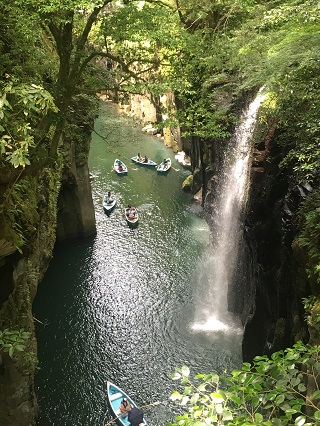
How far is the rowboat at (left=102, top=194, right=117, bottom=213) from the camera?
25.9 meters

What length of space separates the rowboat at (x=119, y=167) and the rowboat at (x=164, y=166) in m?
2.92

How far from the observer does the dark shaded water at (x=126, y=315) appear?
13.5 metres

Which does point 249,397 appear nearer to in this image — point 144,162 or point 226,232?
point 226,232

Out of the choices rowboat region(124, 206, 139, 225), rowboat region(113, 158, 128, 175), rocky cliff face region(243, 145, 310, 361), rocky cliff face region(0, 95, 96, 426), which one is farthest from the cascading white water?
rowboat region(113, 158, 128, 175)

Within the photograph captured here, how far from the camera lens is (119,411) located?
12328 millimetres

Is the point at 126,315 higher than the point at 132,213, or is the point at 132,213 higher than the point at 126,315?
the point at 132,213

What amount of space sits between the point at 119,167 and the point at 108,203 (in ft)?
20.7

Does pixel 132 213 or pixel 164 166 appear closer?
pixel 132 213

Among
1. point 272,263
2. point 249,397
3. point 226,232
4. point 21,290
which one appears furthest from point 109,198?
point 249,397

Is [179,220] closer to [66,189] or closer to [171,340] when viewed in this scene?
[66,189]

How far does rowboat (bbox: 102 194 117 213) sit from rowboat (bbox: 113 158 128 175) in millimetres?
5013

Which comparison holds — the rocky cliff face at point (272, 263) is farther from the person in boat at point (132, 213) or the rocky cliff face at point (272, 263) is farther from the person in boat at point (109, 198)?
the person in boat at point (109, 198)

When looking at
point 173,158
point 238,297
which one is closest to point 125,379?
point 238,297

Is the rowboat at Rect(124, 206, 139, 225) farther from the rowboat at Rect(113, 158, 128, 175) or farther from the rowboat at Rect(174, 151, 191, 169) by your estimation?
the rowboat at Rect(174, 151, 191, 169)
